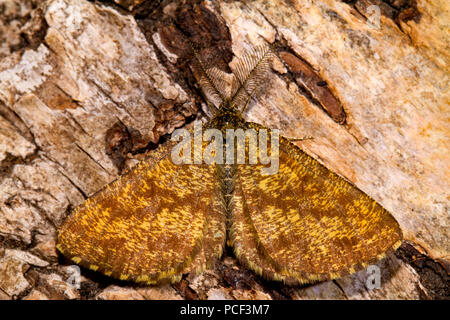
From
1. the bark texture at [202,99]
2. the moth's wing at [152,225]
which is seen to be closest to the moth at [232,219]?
the moth's wing at [152,225]

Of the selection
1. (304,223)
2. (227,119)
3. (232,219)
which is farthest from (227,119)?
(304,223)

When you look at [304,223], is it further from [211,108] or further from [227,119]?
[211,108]

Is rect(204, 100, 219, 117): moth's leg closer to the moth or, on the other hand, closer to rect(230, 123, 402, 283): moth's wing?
the moth

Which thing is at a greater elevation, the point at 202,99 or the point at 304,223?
the point at 202,99

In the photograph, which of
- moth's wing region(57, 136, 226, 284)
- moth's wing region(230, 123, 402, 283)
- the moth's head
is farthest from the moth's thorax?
moth's wing region(57, 136, 226, 284)

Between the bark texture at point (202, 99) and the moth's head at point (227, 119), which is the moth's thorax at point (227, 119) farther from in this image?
the bark texture at point (202, 99)

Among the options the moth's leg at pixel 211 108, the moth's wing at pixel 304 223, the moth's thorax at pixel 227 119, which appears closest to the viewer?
the moth's wing at pixel 304 223
